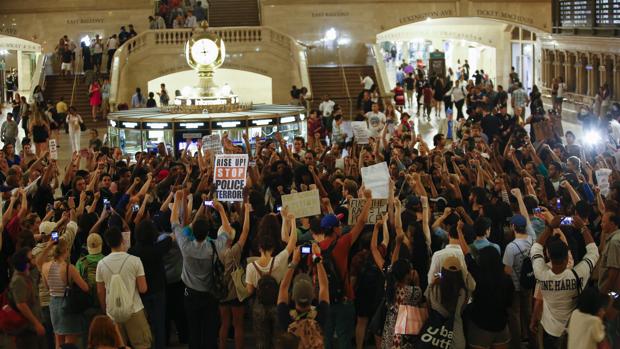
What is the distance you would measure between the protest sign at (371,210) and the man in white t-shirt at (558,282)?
6.41ft

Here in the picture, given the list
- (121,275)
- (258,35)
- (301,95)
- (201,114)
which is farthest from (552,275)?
(258,35)

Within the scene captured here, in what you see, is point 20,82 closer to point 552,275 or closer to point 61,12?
point 61,12

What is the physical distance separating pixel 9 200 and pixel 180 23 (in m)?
26.6

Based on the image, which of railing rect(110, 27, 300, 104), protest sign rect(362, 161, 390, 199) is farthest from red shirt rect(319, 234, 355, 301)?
railing rect(110, 27, 300, 104)

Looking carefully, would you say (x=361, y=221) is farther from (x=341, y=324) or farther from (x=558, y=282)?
(x=558, y=282)

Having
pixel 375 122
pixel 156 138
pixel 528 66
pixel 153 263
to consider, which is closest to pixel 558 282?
pixel 153 263

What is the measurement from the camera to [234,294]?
10109mm

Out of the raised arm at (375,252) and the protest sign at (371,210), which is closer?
the raised arm at (375,252)

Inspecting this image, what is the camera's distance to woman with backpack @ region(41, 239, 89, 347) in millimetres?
9297

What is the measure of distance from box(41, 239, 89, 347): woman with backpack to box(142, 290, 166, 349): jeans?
0.65m

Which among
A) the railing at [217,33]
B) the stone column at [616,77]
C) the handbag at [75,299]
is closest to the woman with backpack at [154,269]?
the handbag at [75,299]

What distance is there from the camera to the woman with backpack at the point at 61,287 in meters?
9.30

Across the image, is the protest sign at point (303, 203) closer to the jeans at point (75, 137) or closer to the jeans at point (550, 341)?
the jeans at point (550, 341)

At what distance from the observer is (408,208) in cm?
1080
